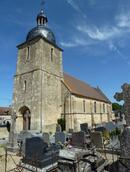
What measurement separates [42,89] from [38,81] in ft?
3.73

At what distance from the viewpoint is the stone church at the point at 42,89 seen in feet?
69.1

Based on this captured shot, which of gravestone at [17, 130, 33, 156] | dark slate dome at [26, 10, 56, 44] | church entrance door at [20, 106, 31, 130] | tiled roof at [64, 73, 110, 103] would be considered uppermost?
dark slate dome at [26, 10, 56, 44]

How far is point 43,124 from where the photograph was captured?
2034cm

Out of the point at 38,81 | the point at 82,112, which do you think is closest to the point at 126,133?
the point at 38,81

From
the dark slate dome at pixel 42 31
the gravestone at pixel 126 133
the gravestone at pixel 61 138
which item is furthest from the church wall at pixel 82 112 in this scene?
the gravestone at pixel 126 133

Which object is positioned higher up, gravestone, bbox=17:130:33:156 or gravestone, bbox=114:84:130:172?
gravestone, bbox=114:84:130:172

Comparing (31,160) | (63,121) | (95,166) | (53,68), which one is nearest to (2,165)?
(31,160)

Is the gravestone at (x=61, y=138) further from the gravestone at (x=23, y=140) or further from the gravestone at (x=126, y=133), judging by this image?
the gravestone at (x=126, y=133)

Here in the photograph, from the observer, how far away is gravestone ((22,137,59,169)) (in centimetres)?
724

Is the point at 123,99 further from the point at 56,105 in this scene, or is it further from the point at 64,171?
the point at 56,105

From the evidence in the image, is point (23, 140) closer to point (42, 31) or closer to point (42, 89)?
point (42, 89)

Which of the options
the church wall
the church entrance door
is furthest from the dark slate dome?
the church entrance door

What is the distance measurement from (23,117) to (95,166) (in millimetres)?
19715

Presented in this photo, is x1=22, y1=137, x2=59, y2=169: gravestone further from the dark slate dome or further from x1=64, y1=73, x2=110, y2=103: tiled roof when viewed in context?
the dark slate dome
